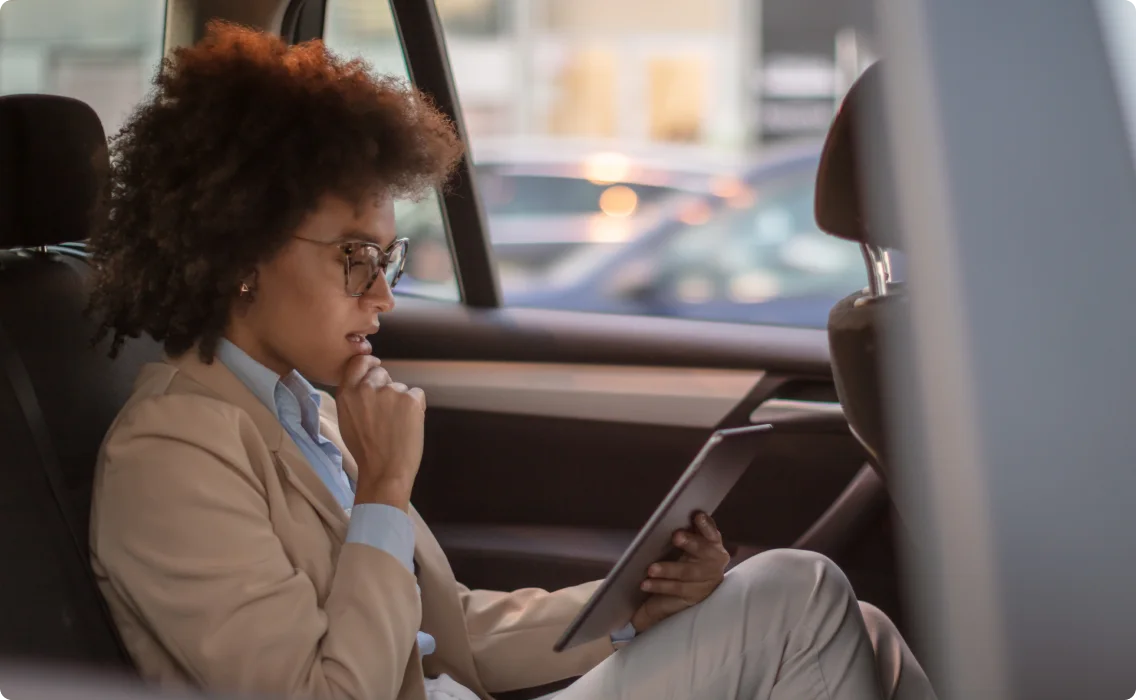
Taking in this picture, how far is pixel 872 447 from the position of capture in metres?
1.94

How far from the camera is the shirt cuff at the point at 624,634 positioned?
175 centimetres

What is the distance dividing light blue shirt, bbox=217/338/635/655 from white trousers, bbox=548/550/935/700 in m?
0.16

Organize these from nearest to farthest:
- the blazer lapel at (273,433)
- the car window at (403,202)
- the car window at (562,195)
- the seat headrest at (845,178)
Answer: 1. the blazer lapel at (273,433)
2. the seat headrest at (845,178)
3. the car window at (403,202)
4. the car window at (562,195)

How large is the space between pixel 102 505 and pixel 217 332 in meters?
0.27

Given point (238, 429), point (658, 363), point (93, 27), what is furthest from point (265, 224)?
point (93, 27)

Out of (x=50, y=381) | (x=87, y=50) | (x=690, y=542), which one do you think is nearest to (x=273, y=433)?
(x=50, y=381)

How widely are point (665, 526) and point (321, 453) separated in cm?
48

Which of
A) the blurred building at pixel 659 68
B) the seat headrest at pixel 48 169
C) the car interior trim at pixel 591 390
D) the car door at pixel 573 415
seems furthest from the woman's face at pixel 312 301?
the blurred building at pixel 659 68

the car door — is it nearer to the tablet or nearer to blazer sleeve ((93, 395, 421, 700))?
the tablet

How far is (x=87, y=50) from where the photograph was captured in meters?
3.72

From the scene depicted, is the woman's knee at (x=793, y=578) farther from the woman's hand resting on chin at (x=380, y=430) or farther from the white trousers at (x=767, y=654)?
the woman's hand resting on chin at (x=380, y=430)

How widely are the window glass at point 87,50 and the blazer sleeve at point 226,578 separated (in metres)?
0.55

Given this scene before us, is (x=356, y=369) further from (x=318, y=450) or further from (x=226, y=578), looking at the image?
(x=226, y=578)

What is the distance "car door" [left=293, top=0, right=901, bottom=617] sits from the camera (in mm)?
2594
